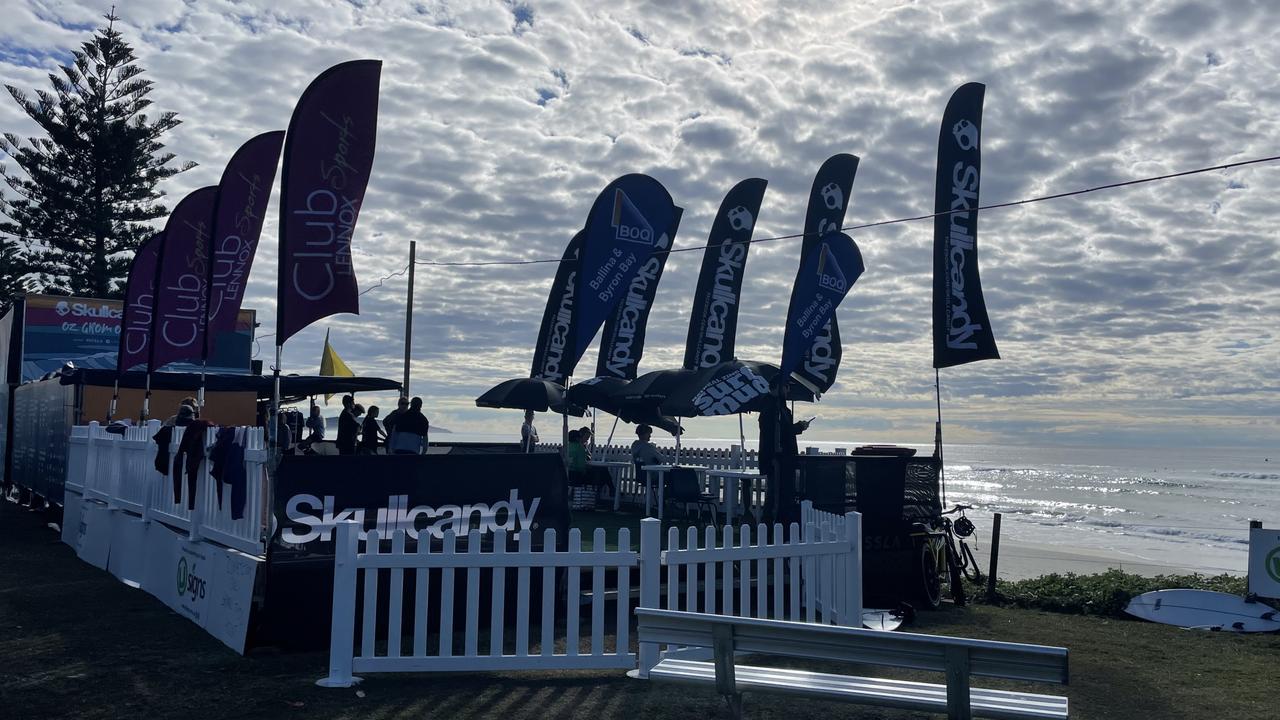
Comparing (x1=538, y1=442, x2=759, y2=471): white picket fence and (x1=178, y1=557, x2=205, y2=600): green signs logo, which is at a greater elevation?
(x1=538, y1=442, x2=759, y2=471): white picket fence

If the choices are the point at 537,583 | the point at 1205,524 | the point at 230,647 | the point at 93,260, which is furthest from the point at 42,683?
the point at 1205,524

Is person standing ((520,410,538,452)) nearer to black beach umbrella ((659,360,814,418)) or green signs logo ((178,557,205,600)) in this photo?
black beach umbrella ((659,360,814,418))

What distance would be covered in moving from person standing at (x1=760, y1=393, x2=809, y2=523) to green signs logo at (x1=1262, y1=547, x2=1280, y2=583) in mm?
4814

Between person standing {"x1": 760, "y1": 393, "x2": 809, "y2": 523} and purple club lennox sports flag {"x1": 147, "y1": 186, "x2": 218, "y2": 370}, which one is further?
purple club lennox sports flag {"x1": 147, "y1": 186, "x2": 218, "y2": 370}

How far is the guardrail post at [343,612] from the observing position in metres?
6.49

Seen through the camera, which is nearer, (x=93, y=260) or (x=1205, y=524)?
(x=93, y=260)

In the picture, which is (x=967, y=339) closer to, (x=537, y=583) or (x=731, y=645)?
(x=537, y=583)

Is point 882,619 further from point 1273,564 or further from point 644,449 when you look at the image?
point 644,449

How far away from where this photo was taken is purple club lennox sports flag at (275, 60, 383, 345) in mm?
8711

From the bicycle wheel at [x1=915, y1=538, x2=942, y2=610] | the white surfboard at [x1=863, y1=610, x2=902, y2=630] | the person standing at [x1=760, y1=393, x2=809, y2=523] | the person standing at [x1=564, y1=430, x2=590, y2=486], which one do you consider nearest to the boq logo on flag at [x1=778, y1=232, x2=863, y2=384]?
the person standing at [x1=760, y1=393, x2=809, y2=523]

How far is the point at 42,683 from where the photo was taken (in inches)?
257

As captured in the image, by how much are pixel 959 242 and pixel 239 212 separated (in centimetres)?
935

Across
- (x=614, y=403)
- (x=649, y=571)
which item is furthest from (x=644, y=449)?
(x=649, y=571)

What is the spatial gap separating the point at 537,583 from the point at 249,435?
2.74 m
